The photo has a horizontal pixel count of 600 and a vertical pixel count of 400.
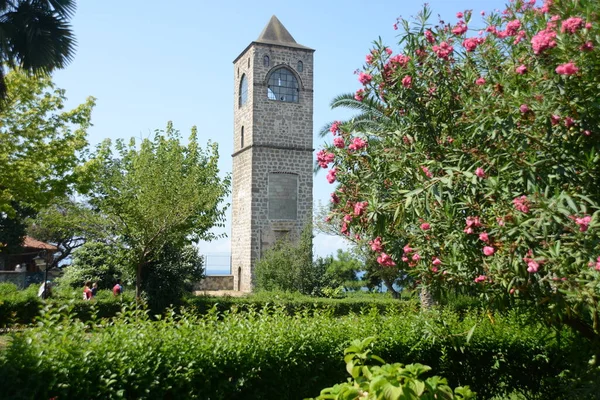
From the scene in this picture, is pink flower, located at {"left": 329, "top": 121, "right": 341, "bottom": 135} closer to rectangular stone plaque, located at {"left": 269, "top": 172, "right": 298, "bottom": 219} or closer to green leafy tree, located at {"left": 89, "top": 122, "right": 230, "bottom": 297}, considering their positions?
green leafy tree, located at {"left": 89, "top": 122, "right": 230, "bottom": 297}

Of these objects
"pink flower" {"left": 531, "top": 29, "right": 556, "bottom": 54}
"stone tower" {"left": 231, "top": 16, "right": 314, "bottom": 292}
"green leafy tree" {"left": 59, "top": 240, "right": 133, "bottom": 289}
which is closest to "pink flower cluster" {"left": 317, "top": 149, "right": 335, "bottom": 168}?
"pink flower" {"left": 531, "top": 29, "right": 556, "bottom": 54}

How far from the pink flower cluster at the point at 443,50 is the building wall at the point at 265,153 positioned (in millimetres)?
24568

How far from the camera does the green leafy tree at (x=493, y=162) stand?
420cm

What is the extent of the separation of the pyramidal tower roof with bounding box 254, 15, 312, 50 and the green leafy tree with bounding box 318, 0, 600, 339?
2663 cm

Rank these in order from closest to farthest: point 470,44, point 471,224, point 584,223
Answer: point 584,223 → point 471,224 → point 470,44

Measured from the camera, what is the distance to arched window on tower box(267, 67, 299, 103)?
31625mm

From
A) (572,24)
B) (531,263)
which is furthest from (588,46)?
(531,263)

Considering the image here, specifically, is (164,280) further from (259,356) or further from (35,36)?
(259,356)

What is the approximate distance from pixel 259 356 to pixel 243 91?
93.5 feet

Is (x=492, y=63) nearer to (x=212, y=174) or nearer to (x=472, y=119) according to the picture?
(x=472, y=119)

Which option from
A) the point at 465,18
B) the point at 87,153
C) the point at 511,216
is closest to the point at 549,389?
the point at 511,216

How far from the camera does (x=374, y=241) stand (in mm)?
6289

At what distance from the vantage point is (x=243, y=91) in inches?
1299

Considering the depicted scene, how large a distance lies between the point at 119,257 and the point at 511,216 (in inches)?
655
